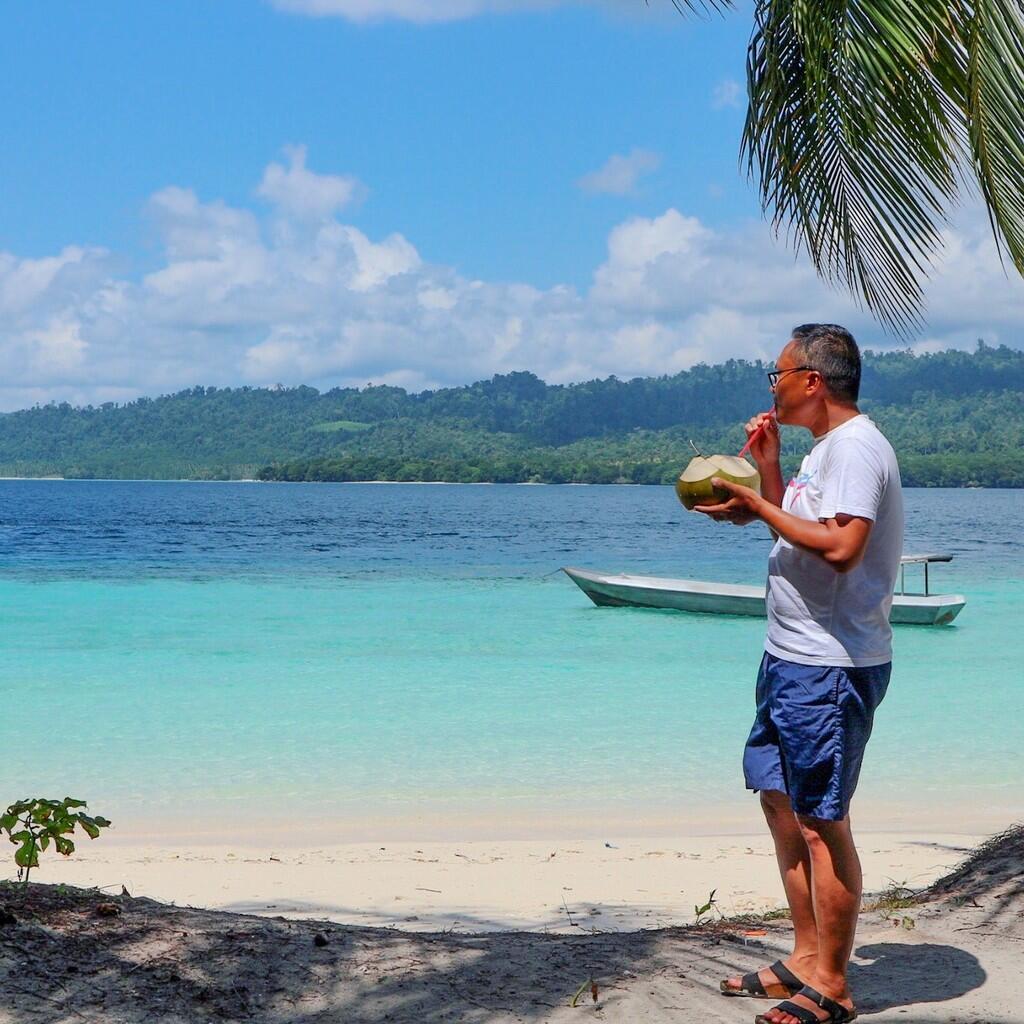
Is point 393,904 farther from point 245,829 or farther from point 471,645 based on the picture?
point 471,645

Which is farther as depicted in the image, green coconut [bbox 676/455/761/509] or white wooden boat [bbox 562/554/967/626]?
white wooden boat [bbox 562/554/967/626]

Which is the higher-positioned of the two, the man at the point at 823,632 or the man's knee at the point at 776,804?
the man at the point at 823,632

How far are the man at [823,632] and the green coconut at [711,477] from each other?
33mm

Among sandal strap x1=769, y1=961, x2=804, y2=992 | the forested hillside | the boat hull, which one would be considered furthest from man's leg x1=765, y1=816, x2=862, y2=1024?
the forested hillside

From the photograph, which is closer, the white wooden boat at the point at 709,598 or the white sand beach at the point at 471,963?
the white sand beach at the point at 471,963

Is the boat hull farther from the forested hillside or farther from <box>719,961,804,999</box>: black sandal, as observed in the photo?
the forested hillside

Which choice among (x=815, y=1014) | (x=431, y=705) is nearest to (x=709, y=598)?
(x=431, y=705)

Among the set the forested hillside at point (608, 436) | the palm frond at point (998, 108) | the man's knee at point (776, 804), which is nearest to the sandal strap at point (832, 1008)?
the man's knee at point (776, 804)

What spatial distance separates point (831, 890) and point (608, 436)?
162 m

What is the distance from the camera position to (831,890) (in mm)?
3039

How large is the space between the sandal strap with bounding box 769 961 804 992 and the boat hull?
17.1 meters

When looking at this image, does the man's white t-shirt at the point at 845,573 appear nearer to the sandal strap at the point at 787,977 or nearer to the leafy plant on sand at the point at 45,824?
the sandal strap at the point at 787,977

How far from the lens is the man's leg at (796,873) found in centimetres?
319

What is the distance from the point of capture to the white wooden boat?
20.1m
